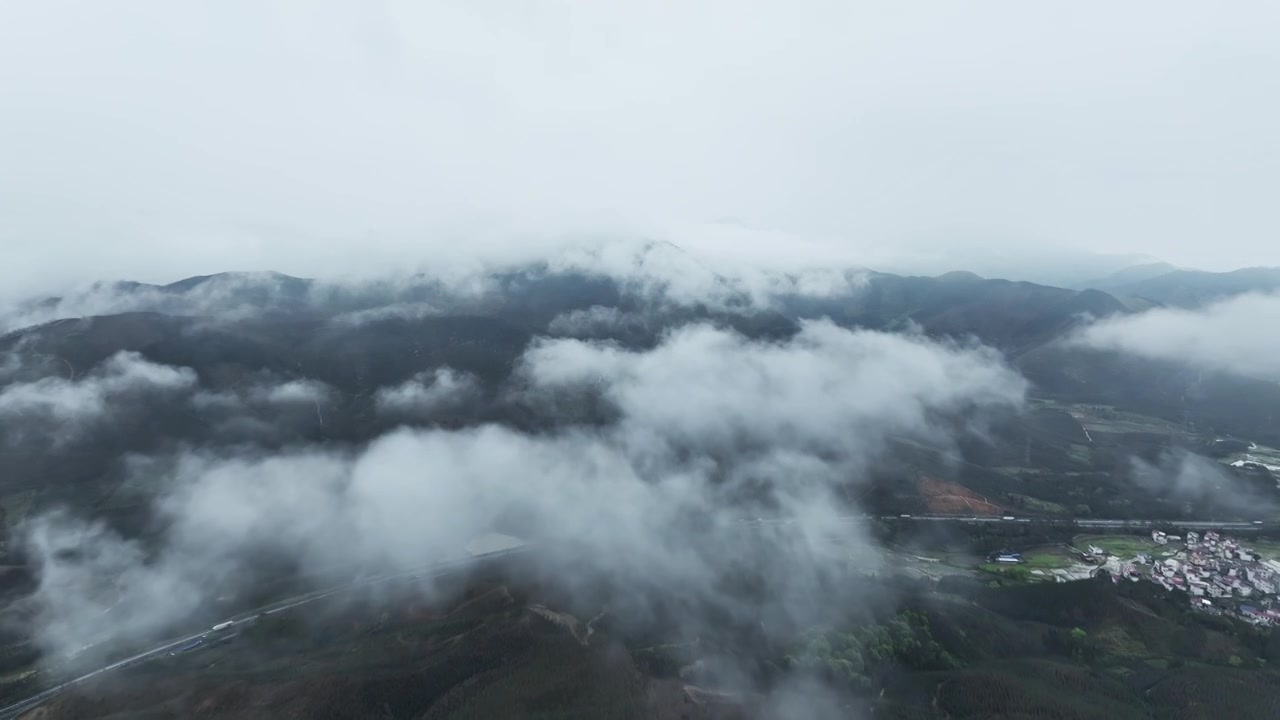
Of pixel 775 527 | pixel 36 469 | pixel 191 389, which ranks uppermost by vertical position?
pixel 191 389

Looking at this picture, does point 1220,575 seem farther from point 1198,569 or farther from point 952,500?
point 952,500

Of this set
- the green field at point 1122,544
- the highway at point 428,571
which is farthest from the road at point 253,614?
the green field at point 1122,544

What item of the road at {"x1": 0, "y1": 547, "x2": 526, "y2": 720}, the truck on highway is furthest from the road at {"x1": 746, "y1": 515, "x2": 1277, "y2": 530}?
the truck on highway

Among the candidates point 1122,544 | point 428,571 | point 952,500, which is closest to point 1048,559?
point 1122,544

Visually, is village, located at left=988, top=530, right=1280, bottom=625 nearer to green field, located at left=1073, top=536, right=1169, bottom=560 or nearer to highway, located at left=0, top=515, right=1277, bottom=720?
green field, located at left=1073, top=536, right=1169, bottom=560

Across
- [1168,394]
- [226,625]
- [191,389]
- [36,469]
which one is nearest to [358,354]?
[191,389]

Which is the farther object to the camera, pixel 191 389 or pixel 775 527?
pixel 191 389

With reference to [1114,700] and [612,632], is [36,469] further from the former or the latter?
[1114,700]
